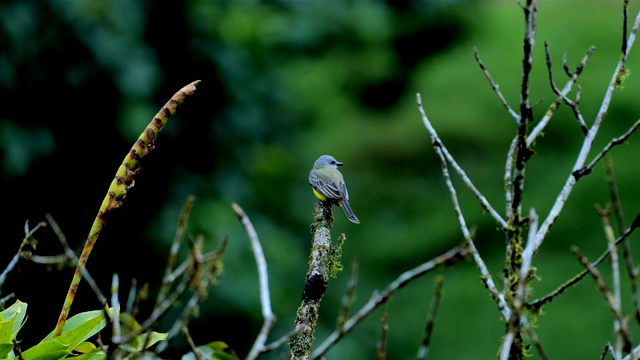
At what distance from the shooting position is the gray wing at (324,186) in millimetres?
2625

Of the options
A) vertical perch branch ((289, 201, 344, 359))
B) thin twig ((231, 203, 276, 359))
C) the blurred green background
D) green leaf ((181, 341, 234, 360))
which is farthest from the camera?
the blurred green background

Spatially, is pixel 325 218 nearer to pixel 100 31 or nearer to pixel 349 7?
pixel 100 31

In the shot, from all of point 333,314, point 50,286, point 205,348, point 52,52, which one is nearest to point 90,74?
point 52,52

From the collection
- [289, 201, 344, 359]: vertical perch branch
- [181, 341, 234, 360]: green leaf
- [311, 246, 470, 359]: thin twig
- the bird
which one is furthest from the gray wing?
A: [311, 246, 470, 359]: thin twig

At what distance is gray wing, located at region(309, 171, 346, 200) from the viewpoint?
8.61 feet

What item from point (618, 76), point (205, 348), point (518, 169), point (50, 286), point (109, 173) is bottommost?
point (205, 348)

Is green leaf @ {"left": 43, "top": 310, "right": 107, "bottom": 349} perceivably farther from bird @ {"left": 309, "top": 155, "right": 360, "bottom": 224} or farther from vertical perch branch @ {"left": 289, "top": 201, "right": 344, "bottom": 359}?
bird @ {"left": 309, "top": 155, "right": 360, "bottom": 224}

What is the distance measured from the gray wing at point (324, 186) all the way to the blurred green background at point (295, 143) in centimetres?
93

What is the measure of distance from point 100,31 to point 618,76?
27.4 ft

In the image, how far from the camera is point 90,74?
9.34 meters

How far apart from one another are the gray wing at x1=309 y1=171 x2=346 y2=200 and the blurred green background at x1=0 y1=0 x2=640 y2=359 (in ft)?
3.04

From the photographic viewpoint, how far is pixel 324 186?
2.76m

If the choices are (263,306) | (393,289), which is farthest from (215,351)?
(393,289)

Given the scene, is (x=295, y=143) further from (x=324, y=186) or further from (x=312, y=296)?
(x=312, y=296)
